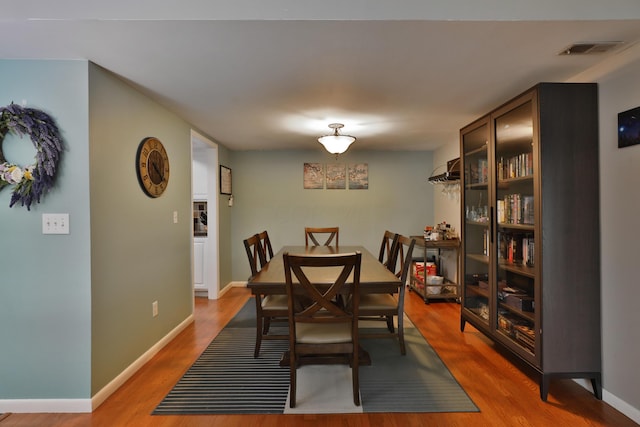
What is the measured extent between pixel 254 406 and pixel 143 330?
117cm

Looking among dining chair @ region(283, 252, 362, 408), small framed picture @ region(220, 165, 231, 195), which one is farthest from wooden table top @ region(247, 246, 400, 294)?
small framed picture @ region(220, 165, 231, 195)

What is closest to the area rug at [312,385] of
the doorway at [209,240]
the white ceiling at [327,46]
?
the doorway at [209,240]

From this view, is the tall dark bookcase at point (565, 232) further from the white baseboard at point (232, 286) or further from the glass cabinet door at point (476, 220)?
the white baseboard at point (232, 286)

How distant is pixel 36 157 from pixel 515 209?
3203 mm

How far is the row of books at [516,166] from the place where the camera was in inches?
87.7

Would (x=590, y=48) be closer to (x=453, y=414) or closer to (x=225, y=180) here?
(x=453, y=414)

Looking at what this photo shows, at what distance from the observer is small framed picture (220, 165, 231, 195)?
447 cm

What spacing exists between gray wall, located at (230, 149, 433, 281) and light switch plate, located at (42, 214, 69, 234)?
3002 mm

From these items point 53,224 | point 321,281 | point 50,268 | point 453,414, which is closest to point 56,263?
point 50,268

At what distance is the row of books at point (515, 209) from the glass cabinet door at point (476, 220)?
128 millimetres

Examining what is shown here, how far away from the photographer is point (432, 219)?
4.97 m

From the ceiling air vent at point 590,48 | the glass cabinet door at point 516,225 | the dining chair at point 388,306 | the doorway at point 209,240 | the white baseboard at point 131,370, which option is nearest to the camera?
the ceiling air vent at point 590,48

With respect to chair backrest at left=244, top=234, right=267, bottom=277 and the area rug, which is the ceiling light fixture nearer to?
chair backrest at left=244, top=234, right=267, bottom=277

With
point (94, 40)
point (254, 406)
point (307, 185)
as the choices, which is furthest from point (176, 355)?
point (307, 185)
